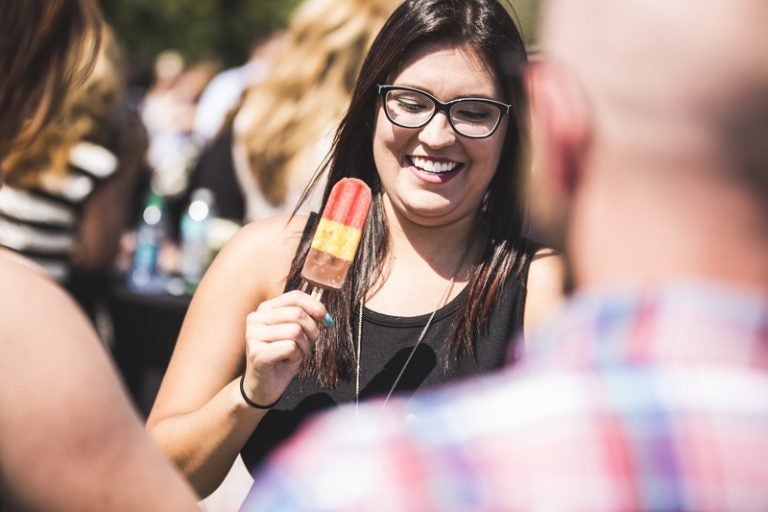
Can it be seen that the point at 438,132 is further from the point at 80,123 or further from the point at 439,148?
the point at 80,123

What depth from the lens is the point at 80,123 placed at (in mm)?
5500

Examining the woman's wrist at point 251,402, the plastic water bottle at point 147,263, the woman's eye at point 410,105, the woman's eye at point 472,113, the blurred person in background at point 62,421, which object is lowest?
the plastic water bottle at point 147,263

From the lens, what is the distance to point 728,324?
1036 mm

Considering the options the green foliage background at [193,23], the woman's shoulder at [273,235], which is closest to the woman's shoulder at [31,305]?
the woman's shoulder at [273,235]

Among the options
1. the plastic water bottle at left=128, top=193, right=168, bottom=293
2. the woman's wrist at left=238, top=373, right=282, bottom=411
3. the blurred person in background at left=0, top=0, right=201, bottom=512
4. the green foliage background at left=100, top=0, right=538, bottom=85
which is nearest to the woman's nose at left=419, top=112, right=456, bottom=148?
the woman's wrist at left=238, top=373, right=282, bottom=411

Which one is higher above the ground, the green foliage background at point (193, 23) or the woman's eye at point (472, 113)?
the green foliage background at point (193, 23)

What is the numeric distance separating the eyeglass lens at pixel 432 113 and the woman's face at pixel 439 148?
19mm

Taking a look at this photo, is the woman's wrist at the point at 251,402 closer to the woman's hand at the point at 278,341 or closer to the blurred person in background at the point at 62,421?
the woman's hand at the point at 278,341

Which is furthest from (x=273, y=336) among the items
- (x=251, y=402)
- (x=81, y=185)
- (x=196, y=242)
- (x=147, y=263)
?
(x=147, y=263)

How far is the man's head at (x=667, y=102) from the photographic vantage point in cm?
104

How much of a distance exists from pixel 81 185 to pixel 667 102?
16.0ft

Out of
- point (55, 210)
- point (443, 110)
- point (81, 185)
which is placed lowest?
point (55, 210)

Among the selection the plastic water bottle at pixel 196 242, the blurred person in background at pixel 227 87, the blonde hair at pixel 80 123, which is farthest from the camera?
the blurred person in background at pixel 227 87

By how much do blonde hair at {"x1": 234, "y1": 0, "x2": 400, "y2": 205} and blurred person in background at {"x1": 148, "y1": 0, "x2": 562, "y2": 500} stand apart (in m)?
1.84
